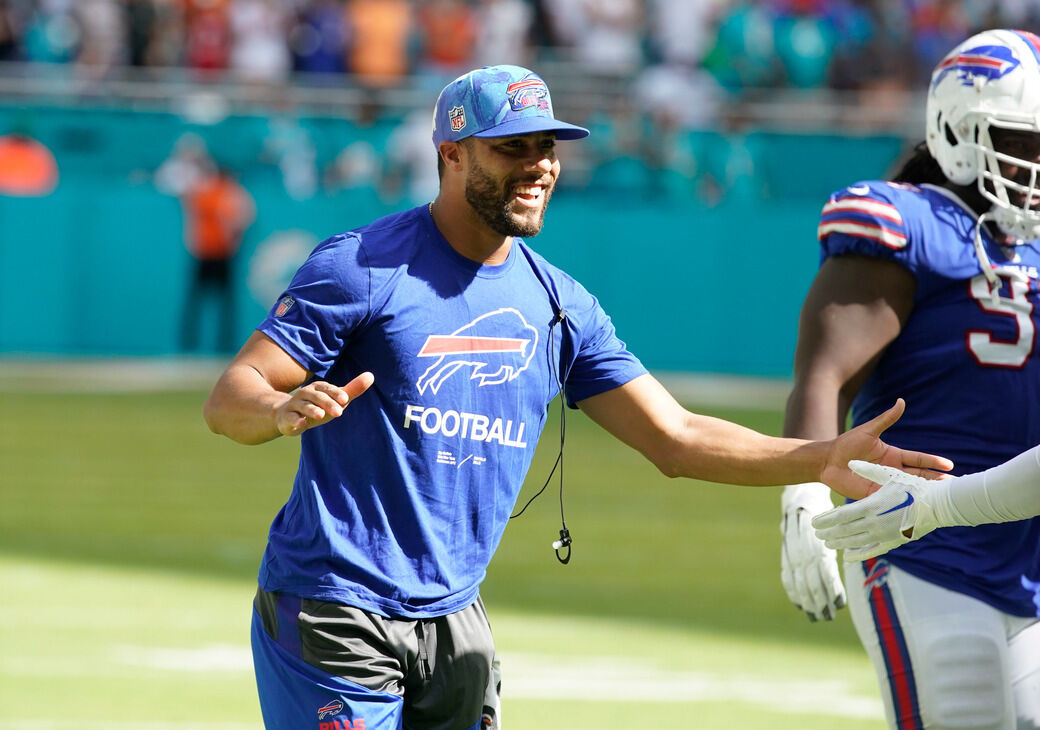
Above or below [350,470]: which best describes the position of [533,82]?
above

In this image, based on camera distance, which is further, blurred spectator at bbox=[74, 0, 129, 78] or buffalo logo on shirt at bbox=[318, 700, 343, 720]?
blurred spectator at bbox=[74, 0, 129, 78]

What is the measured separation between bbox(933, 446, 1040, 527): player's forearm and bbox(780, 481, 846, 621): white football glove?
1.78 feet

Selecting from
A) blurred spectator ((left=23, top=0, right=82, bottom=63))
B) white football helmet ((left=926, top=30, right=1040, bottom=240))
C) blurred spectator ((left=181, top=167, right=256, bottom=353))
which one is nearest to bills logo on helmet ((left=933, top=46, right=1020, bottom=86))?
white football helmet ((left=926, top=30, right=1040, bottom=240))

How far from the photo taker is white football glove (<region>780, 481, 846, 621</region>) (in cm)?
441

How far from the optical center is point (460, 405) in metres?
4.04

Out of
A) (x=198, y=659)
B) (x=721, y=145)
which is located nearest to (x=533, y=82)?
(x=198, y=659)

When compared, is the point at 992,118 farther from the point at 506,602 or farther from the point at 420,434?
the point at 506,602

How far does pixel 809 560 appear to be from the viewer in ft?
14.5

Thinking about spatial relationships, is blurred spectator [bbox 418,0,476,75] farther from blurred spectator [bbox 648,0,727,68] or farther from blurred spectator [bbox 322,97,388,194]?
blurred spectator [bbox 648,0,727,68]

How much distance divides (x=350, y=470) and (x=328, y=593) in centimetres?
28

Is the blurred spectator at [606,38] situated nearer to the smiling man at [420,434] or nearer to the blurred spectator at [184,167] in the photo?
the blurred spectator at [184,167]

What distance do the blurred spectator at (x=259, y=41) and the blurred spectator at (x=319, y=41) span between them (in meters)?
0.16

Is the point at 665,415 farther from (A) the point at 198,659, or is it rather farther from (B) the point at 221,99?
(B) the point at 221,99

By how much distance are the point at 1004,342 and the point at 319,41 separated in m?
16.4
